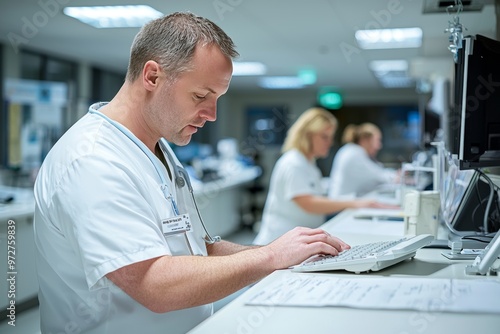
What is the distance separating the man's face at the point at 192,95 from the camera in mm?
1356

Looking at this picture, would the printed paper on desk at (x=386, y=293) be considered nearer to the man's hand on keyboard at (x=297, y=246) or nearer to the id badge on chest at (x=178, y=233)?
the man's hand on keyboard at (x=297, y=246)

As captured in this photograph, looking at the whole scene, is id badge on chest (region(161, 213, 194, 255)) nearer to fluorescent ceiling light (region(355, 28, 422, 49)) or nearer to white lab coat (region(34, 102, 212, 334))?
white lab coat (region(34, 102, 212, 334))

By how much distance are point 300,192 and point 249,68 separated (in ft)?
16.6

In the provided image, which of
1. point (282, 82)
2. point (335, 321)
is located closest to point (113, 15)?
point (335, 321)

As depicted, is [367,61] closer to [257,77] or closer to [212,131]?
[257,77]

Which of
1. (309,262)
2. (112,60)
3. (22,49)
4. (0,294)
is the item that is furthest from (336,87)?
(309,262)

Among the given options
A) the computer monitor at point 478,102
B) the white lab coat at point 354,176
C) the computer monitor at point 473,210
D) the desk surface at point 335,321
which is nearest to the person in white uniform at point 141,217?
the desk surface at point 335,321

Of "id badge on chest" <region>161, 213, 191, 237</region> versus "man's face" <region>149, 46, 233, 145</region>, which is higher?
"man's face" <region>149, 46, 233, 145</region>

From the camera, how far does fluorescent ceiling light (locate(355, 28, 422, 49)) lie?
528cm

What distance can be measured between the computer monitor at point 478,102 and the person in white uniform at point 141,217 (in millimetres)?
484

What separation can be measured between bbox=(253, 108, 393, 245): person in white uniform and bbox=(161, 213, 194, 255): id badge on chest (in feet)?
7.26

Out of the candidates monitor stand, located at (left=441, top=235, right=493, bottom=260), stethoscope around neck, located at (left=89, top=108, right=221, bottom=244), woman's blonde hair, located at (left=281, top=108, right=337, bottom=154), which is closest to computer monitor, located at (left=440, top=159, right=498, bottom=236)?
monitor stand, located at (left=441, top=235, right=493, bottom=260)

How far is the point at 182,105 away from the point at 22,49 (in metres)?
5.89

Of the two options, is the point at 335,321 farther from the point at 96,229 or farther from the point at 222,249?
the point at 222,249
